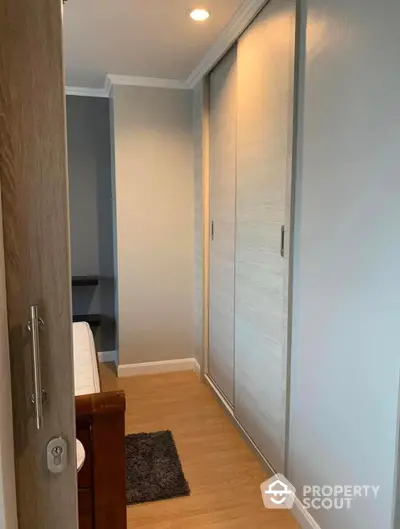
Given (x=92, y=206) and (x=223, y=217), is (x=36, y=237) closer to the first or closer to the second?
(x=223, y=217)

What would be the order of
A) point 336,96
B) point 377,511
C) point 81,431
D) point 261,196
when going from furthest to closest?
point 261,196 → point 336,96 → point 377,511 → point 81,431

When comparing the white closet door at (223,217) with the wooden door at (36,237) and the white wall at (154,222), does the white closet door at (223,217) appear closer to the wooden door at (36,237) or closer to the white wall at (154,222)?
the white wall at (154,222)

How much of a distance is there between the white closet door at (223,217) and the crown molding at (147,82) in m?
0.43

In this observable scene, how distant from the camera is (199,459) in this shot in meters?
2.57

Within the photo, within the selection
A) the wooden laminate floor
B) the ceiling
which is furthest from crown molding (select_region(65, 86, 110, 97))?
the wooden laminate floor

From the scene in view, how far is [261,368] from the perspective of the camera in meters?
2.49

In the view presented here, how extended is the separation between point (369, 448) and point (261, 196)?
134 cm

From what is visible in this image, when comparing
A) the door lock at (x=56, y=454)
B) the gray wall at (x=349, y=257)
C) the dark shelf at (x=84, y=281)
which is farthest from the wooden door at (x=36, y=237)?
the dark shelf at (x=84, y=281)

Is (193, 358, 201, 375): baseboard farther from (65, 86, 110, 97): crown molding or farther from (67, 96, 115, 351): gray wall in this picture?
(65, 86, 110, 97): crown molding

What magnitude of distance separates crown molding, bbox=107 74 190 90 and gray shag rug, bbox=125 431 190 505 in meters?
2.64

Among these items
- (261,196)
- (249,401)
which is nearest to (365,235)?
(261,196)

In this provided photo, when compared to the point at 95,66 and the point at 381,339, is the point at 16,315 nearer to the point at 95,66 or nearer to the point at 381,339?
the point at 381,339

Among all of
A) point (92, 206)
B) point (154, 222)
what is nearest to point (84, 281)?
point (92, 206)

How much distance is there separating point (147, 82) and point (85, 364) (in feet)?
7.78
